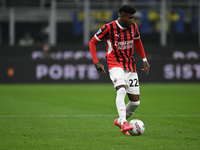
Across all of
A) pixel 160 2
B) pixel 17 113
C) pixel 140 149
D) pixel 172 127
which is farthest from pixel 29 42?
pixel 140 149

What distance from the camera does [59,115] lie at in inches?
459

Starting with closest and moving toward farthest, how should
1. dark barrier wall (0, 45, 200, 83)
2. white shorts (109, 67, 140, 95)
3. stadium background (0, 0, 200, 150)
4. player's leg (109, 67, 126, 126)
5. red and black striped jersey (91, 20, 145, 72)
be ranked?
stadium background (0, 0, 200, 150), player's leg (109, 67, 126, 126), white shorts (109, 67, 140, 95), red and black striped jersey (91, 20, 145, 72), dark barrier wall (0, 45, 200, 83)

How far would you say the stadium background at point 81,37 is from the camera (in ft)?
82.6

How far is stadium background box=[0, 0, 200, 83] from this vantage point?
2517cm

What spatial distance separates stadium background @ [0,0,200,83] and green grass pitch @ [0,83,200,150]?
900 cm

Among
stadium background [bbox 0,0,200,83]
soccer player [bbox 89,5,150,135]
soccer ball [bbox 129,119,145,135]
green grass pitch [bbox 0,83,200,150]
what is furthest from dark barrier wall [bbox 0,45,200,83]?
soccer ball [bbox 129,119,145,135]

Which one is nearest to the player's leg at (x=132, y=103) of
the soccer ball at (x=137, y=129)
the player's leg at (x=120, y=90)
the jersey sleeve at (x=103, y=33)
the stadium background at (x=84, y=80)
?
the player's leg at (x=120, y=90)

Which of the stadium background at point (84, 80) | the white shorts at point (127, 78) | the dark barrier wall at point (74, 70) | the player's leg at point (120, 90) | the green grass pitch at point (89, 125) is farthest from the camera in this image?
the dark barrier wall at point (74, 70)

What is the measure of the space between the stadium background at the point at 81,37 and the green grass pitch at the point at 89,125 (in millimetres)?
8997

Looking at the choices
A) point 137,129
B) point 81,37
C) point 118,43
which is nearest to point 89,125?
point 137,129

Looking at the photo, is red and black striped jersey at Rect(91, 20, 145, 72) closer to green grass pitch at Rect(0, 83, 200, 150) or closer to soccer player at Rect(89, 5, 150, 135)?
soccer player at Rect(89, 5, 150, 135)

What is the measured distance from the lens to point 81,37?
103 ft

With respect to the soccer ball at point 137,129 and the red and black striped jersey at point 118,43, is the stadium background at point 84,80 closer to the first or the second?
the soccer ball at point 137,129

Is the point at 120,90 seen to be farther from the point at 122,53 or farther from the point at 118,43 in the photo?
the point at 118,43
